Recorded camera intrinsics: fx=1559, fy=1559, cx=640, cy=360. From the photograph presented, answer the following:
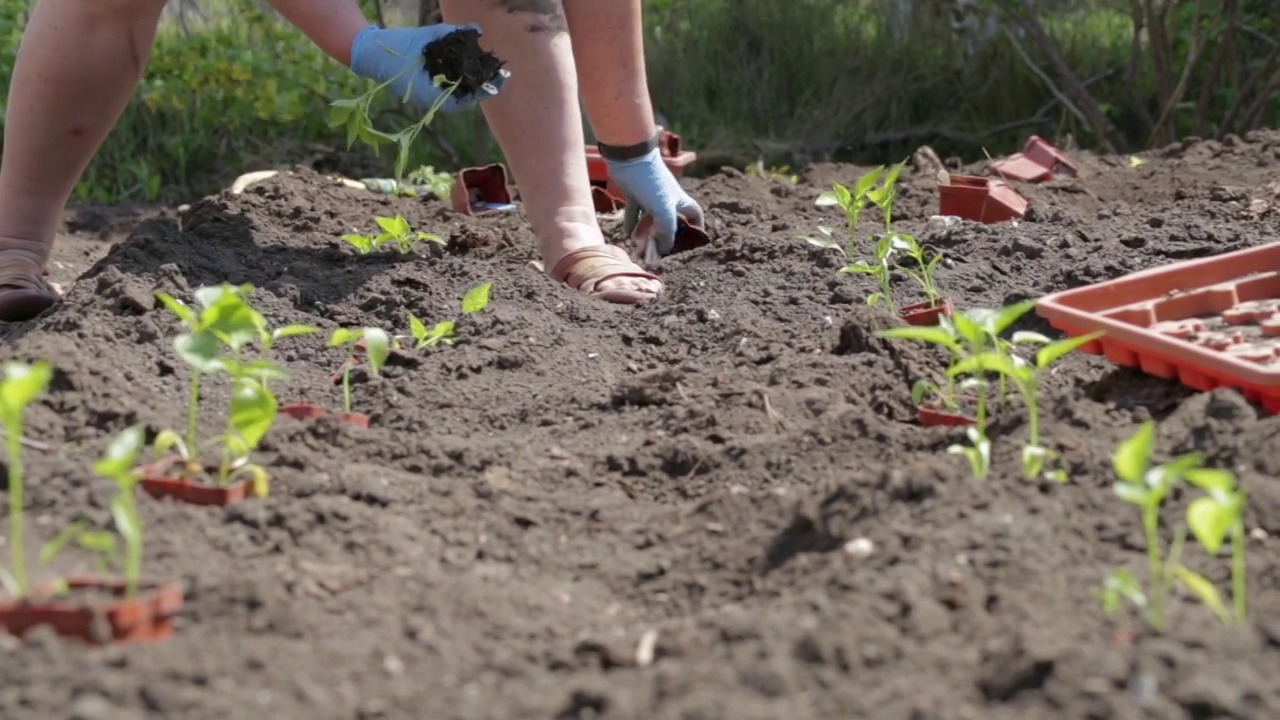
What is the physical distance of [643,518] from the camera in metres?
2.00

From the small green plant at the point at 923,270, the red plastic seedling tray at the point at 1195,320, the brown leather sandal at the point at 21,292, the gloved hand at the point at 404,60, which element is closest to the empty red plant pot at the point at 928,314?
the small green plant at the point at 923,270

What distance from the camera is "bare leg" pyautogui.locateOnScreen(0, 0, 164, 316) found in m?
3.10

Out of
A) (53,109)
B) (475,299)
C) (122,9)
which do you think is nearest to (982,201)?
(475,299)

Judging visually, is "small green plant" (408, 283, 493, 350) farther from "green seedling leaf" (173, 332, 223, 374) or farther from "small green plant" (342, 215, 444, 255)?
"green seedling leaf" (173, 332, 223, 374)

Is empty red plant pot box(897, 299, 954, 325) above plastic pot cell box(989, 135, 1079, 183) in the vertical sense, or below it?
above

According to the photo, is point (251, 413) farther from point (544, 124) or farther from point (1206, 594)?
point (544, 124)

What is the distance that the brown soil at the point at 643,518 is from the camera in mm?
1396

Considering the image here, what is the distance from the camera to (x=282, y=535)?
1771mm

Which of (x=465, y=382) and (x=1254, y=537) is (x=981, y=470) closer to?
(x=1254, y=537)

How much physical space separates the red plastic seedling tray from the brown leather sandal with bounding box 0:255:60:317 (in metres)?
1.96

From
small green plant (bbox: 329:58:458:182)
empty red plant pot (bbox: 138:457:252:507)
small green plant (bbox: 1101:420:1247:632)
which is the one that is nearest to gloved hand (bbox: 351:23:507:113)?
small green plant (bbox: 329:58:458:182)

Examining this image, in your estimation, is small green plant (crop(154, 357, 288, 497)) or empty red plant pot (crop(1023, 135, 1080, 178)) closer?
small green plant (crop(154, 357, 288, 497))

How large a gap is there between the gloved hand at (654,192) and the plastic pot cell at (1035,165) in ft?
3.58

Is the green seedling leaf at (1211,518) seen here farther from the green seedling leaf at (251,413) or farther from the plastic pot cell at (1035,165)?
the plastic pot cell at (1035,165)
